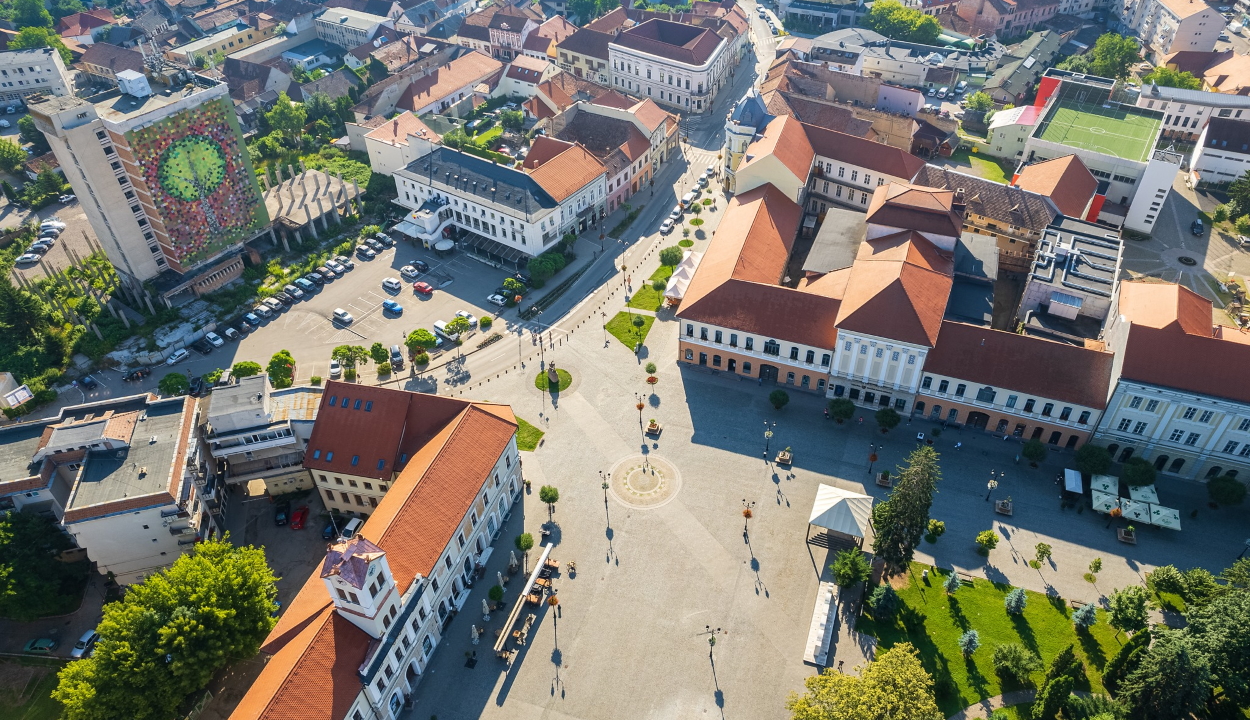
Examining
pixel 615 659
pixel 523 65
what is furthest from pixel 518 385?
pixel 523 65

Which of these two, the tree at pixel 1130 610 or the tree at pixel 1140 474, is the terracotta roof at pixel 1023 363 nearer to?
the tree at pixel 1140 474

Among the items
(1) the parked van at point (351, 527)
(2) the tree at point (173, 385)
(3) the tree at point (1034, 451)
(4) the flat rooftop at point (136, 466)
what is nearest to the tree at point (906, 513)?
(3) the tree at point (1034, 451)

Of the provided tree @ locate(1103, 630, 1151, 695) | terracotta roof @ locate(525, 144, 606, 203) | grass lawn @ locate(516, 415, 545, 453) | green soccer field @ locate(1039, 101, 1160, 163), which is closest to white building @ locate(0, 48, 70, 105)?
terracotta roof @ locate(525, 144, 606, 203)

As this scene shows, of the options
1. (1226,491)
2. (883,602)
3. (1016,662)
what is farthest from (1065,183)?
(1016,662)

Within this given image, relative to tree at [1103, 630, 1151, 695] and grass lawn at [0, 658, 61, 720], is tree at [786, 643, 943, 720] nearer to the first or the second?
tree at [1103, 630, 1151, 695]

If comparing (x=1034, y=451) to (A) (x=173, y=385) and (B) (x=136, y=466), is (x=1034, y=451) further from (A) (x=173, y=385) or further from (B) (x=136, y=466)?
(A) (x=173, y=385)

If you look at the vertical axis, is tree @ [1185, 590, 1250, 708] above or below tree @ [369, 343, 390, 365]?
above
